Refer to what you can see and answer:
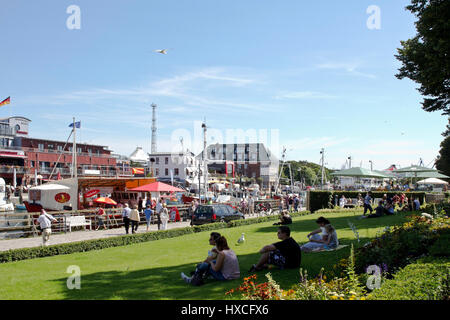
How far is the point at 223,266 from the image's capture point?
9008 millimetres

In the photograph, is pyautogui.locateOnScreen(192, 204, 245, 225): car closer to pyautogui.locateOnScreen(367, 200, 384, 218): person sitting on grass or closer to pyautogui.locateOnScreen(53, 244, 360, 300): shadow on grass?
pyautogui.locateOnScreen(367, 200, 384, 218): person sitting on grass

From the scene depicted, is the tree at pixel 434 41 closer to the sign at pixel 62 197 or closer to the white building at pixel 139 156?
the sign at pixel 62 197

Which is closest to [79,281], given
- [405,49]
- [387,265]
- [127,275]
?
[127,275]

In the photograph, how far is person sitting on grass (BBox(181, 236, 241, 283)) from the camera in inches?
352

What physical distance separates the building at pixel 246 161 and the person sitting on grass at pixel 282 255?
107 meters

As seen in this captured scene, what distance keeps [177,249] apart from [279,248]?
637 cm

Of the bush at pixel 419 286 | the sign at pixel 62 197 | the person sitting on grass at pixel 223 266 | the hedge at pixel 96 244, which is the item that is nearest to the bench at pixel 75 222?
the sign at pixel 62 197

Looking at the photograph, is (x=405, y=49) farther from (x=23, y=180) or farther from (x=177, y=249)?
(x=23, y=180)

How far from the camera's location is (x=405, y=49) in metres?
16.7

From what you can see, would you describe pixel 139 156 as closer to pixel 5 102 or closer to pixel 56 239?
pixel 5 102

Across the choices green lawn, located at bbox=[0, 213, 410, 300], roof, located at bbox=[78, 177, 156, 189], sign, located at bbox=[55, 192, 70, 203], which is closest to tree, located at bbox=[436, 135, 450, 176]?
roof, located at bbox=[78, 177, 156, 189]

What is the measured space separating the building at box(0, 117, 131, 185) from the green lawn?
42.1 m

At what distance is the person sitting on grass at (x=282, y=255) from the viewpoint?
31.6ft
